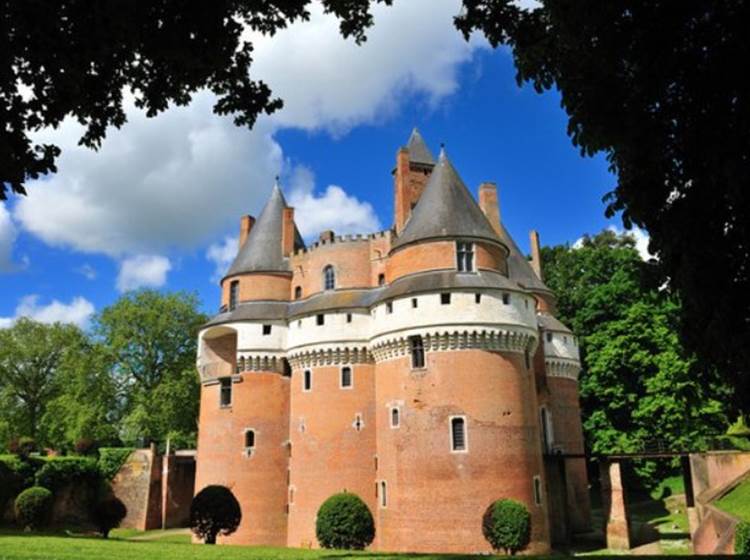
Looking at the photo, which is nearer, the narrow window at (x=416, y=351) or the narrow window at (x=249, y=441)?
the narrow window at (x=416, y=351)

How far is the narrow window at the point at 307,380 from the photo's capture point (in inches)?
1342

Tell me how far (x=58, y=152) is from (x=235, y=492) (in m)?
28.3

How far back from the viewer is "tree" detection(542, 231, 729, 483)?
39.6 metres

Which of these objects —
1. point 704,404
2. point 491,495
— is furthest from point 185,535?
point 704,404

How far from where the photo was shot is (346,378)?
33469 millimetres

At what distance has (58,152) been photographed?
8594 millimetres

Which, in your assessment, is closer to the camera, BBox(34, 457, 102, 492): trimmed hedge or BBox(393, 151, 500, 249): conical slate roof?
BBox(393, 151, 500, 249): conical slate roof

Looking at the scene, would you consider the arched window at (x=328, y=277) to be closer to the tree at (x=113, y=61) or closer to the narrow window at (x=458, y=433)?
the narrow window at (x=458, y=433)

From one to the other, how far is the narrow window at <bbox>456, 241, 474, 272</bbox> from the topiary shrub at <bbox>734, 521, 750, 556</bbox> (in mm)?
15315

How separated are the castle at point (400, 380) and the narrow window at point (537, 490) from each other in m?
0.08

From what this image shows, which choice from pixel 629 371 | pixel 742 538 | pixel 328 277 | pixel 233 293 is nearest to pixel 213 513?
pixel 328 277

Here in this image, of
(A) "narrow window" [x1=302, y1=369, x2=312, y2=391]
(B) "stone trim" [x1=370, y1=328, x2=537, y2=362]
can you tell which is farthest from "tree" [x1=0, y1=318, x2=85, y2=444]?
(B) "stone trim" [x1=370, y1=328, x2=537, y2=362]

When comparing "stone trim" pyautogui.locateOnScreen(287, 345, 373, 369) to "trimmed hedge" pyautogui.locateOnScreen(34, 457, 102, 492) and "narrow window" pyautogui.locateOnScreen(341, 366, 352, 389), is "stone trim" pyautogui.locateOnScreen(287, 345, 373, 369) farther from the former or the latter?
"trimmed hedge" pyautogui.locateOnScreen(34, 457, 102, 492)

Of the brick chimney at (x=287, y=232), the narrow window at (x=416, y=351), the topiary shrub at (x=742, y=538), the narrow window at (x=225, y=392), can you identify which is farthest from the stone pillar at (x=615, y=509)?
the brick chimney at (x=287, y=232)
